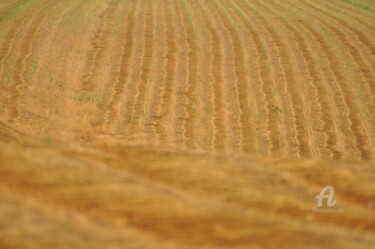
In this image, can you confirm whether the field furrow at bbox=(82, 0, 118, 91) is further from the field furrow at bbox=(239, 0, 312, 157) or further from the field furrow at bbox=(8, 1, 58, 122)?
the field furrow at bbox=(239, 0, 312, 157)

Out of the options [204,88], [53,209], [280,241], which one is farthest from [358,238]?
[204,88]

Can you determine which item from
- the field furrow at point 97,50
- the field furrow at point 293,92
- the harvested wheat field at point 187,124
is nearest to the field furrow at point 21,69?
the harvested wheat field at point 187,124

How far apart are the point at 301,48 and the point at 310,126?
13.9ft

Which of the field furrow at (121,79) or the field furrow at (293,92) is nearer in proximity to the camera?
the field furrow at (293,92)

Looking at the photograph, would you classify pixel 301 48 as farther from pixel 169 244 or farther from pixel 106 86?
pixel 169 244

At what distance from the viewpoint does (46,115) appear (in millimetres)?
7770

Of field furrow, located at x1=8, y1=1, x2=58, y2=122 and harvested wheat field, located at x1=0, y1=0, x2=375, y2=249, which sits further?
field furrow, located at x1=8, y1=1, x2=58, y2=122

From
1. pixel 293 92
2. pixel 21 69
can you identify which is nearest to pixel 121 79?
pixel 21 69

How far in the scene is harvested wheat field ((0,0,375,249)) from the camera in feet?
6.80

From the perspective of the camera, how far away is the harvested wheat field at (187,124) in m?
2.07

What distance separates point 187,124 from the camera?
26.6 feet

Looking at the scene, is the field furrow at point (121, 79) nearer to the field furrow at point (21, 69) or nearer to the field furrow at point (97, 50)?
the field furrow at point (97, 50)

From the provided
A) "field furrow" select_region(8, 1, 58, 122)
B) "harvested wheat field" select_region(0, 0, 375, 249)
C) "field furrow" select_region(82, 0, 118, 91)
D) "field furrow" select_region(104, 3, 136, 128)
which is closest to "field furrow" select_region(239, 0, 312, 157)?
"harvested wheat field" select_region(0, 0, 375, 249)

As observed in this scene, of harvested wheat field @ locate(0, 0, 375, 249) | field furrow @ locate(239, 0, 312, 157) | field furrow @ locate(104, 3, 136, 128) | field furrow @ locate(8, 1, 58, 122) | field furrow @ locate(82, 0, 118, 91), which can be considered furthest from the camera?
field furrow @ locate(82, 0, 118, 91)
